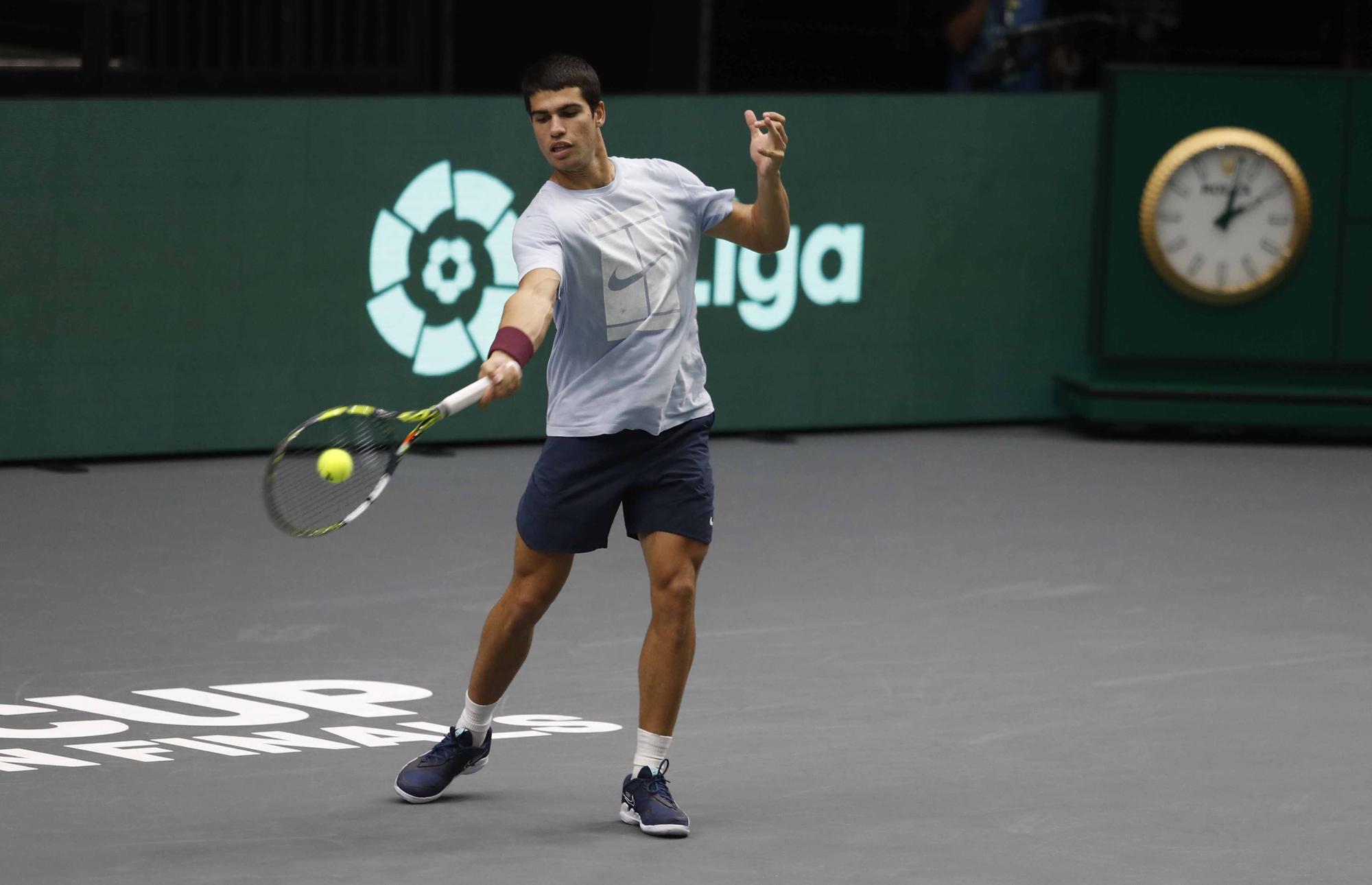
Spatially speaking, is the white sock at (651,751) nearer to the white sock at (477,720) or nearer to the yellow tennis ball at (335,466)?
the white sock at (477,720)

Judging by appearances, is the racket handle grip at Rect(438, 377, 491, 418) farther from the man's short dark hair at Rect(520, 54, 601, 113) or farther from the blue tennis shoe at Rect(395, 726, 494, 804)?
the blue tennis shoe at Rect(395, 726, 494, 804)

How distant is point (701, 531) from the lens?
17.8 feet

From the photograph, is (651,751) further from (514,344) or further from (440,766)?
(514,344)

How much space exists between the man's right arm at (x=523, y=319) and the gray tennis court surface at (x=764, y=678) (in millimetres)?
1074

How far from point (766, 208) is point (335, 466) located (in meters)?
1.28

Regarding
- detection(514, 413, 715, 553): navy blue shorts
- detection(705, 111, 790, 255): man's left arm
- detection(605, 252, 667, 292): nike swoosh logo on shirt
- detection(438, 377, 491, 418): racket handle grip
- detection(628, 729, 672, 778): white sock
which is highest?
detection(705, 111, 790, 255): man's left arm

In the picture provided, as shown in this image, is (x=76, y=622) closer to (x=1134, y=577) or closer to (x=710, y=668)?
(x=710, y=668)

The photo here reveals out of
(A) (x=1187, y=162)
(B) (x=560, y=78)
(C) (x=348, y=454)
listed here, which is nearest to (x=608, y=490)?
(C) (x=348, y=454)

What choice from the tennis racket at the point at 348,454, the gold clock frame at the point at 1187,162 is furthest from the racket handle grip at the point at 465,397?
the gold clock frame at the point at 1187,162

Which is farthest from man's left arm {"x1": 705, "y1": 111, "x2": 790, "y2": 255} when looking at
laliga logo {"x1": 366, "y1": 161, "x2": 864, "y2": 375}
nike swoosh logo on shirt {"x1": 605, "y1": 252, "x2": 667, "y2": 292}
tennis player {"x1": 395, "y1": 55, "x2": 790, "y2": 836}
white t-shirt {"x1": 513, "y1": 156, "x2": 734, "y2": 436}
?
laliga logo {"x1": 366, "y1": 161, "x2": 864, "y2": 375}

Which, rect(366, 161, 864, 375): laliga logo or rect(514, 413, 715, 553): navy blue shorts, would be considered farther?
rect(366, 161, 864, 375): laliga logo

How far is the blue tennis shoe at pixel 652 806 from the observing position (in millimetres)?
5230

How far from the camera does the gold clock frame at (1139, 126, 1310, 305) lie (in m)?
11.2

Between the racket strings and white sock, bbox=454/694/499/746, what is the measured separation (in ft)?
1.88
